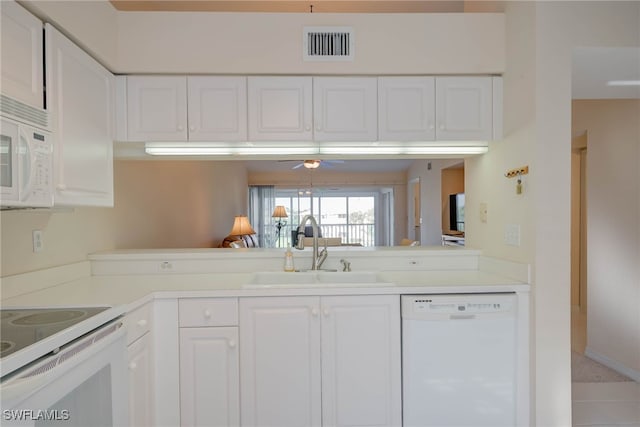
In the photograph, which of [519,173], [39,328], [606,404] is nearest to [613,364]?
[606,404]

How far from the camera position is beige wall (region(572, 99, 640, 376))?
273cm

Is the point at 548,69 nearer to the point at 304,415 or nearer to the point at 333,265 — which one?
the point at 333,265

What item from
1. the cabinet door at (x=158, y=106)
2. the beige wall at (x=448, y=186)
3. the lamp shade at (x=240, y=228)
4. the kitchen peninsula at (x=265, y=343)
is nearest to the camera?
the kitchen peninsula at (x=265, y=343)

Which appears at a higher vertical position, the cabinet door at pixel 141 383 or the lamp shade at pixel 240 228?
the lamp shade at pixel 240 228

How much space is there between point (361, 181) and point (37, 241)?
772 centimetres

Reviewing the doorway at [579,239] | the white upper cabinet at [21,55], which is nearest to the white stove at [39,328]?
the white upper cabinet at [21,55]

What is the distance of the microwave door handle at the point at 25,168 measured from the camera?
1.29m

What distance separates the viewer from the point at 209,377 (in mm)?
1848

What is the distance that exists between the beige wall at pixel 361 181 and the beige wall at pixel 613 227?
19.2 ft

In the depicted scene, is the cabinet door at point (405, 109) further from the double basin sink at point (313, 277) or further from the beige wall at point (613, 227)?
the beige wall at point (613, 227)

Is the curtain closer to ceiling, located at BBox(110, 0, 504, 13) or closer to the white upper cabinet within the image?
ceiling, located at BBox(110, 0, 504, 13)

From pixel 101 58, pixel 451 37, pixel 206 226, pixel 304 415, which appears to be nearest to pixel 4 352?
pixel 304 415

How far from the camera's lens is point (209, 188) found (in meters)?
4.96

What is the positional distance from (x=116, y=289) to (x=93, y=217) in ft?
2.27
